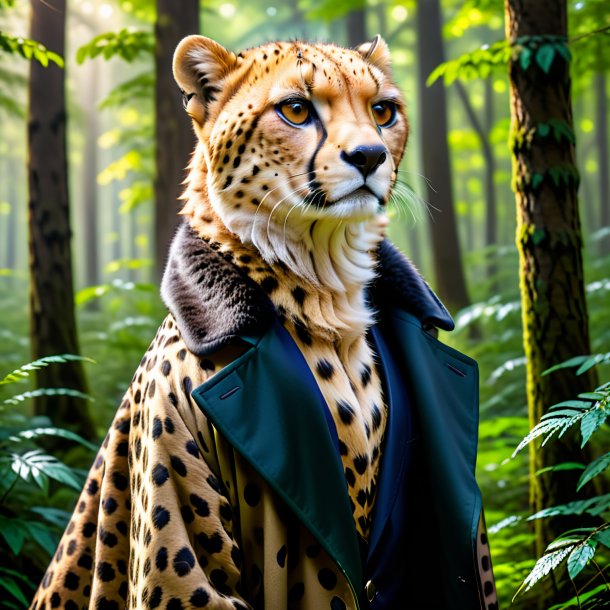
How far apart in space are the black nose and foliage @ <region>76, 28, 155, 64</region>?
4.84 metres

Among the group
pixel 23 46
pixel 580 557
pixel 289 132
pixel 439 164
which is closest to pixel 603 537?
pixel 580 557

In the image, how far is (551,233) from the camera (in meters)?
4.30

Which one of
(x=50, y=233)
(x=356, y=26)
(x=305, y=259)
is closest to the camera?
(x=305, y=259)

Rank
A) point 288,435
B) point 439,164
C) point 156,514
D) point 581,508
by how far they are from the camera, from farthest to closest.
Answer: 1. point 439,164
2. point 581,508
3. point 288,435
4. point 156,514

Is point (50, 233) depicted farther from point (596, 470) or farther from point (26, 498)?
point (596, 470)

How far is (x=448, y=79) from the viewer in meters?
4.91

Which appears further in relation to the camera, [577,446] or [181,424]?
[577,446]

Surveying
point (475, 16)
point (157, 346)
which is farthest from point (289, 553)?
point (475, 16)

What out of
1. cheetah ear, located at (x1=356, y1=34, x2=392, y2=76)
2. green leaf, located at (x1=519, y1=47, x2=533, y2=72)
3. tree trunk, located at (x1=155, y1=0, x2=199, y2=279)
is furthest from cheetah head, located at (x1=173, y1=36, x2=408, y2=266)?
tree trunk, located at (x1=155, y1=0, x2=199, y2=279)

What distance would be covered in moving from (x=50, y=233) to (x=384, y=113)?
5.54m

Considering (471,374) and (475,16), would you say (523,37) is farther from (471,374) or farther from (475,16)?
(475,16)

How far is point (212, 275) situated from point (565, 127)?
256 centimetres

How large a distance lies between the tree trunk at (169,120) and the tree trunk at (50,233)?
92cm

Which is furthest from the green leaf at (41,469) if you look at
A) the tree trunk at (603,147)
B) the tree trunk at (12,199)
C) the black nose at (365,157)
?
the tree trunk at (12,199)
